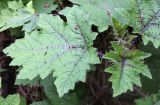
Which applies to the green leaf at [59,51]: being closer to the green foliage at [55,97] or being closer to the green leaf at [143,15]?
the green leaf at [143,15]

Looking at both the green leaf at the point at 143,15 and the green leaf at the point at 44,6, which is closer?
the green leaf at the point at 143,15

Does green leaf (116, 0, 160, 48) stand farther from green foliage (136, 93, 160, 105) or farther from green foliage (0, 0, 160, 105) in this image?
green foliage (136, 93, 160, 105)

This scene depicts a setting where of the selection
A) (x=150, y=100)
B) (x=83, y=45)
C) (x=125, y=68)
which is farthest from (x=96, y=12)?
(x=150, y=100)

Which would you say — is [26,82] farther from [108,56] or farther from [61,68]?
[108,56]

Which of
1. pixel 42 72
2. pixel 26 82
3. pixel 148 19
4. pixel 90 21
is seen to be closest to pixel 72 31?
pixel 90 21

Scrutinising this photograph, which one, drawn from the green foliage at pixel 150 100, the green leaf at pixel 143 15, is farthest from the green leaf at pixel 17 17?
the green foliage at pixel 150 100

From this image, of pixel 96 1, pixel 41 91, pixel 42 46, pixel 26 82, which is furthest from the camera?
pixel 41 91

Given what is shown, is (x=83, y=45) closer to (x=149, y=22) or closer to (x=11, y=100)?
(x=149, y=22)
